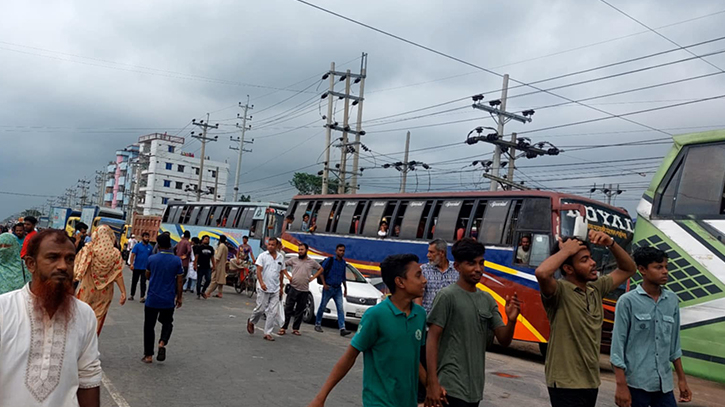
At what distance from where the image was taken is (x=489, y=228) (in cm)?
1412

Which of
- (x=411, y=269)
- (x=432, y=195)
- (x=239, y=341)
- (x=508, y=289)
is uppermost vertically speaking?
(x=432, y=195)

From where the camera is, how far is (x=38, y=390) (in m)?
2.65

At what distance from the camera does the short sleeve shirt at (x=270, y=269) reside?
11.3 meters

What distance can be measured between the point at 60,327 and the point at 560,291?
305 cm

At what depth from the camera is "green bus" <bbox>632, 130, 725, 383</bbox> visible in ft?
24.4

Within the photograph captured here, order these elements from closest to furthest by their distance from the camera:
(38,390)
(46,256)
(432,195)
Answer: (38,390), (46,256), (432,195)

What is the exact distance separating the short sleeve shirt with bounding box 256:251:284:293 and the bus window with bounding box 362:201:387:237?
6464mm

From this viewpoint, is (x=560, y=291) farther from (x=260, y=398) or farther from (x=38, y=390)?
(x=260, y=398)

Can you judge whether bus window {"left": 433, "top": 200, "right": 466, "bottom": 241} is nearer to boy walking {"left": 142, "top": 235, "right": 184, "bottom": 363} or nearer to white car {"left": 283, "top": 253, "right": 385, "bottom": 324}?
white car {"left": 283, "top": 253, "right": 385, "bottom": 324}

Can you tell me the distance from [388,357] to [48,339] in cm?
184

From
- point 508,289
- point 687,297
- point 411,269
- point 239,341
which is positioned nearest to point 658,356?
point 411,269

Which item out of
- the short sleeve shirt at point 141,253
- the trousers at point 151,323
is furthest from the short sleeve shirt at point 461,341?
the short sleeve shirt at point 141,253

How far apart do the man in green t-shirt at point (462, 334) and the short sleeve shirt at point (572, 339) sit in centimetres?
36

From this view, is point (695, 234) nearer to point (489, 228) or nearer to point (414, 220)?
point (489, 228)
